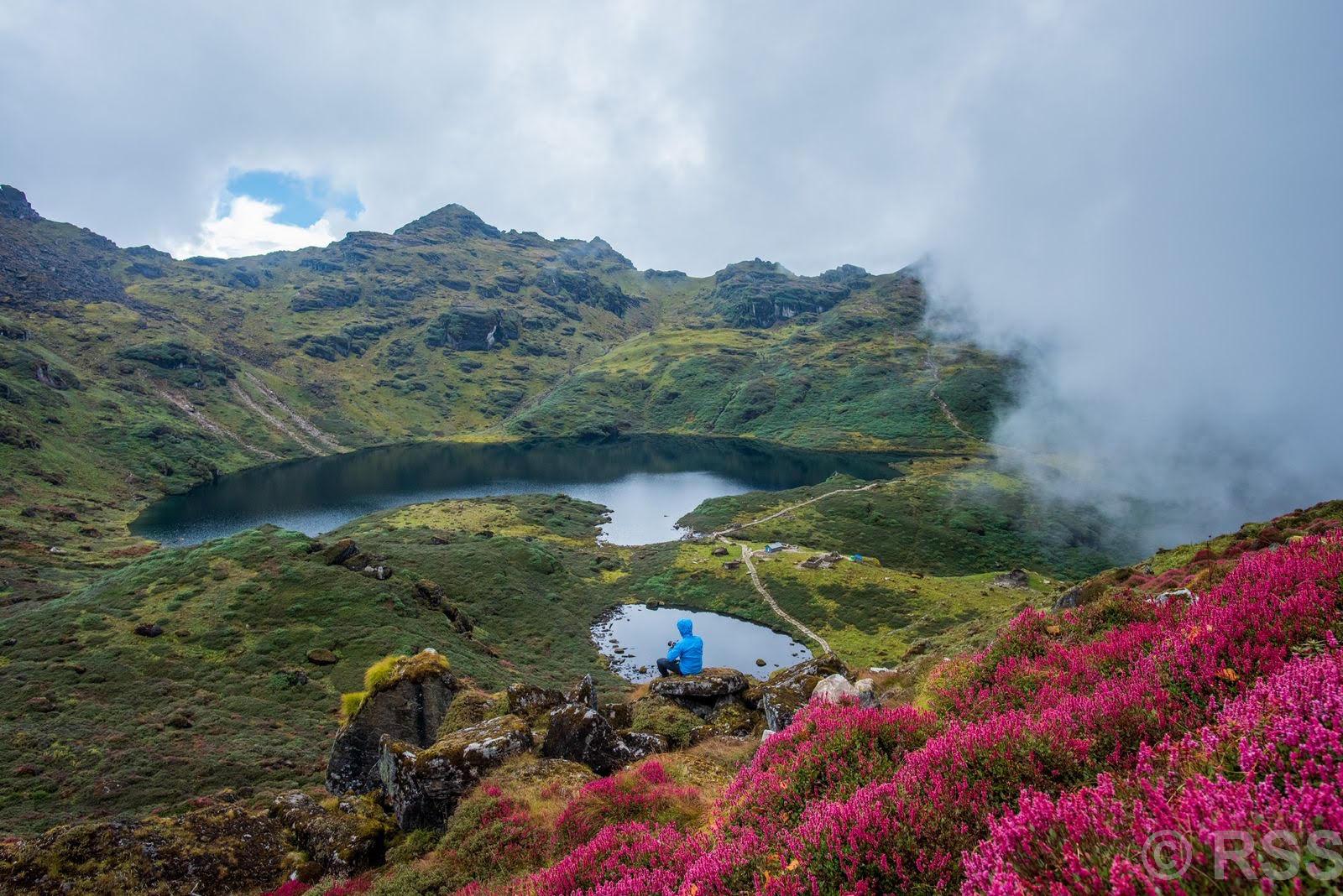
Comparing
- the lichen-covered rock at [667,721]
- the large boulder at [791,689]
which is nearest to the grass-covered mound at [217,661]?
the lichen-covered rock at [667,721]

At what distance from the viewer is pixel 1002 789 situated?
572 centimetres

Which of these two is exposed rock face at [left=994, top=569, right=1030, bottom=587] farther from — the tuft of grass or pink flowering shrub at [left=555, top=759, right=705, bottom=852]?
the tuft of grass

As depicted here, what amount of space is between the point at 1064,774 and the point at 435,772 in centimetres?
1434

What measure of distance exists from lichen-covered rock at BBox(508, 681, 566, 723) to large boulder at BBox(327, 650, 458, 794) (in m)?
3.19

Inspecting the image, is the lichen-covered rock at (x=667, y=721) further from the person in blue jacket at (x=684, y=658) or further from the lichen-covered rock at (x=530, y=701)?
the lichen-covered rock at (x=530, y=701)

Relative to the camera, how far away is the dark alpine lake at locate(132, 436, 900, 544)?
12006 cm

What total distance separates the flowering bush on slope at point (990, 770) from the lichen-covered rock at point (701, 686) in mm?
12640

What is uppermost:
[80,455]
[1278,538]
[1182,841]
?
[80,455]

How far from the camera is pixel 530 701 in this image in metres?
20.0

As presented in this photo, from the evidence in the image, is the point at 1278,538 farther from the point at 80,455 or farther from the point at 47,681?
the point at 80,455

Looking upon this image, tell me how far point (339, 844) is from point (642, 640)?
5587 centimetres

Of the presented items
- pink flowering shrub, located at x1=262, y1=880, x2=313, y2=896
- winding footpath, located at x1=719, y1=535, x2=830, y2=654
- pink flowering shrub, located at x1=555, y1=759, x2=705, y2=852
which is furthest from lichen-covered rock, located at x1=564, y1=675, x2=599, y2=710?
winding footpath, located at x1=719, y1=535, x2=830, y2=654

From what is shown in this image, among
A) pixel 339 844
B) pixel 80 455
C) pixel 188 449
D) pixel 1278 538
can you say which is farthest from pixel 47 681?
pixel 188 449

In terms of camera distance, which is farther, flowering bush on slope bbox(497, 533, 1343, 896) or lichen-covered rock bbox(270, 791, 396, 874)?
lichen-covered rock bbox(270, 791, 396, 874)
